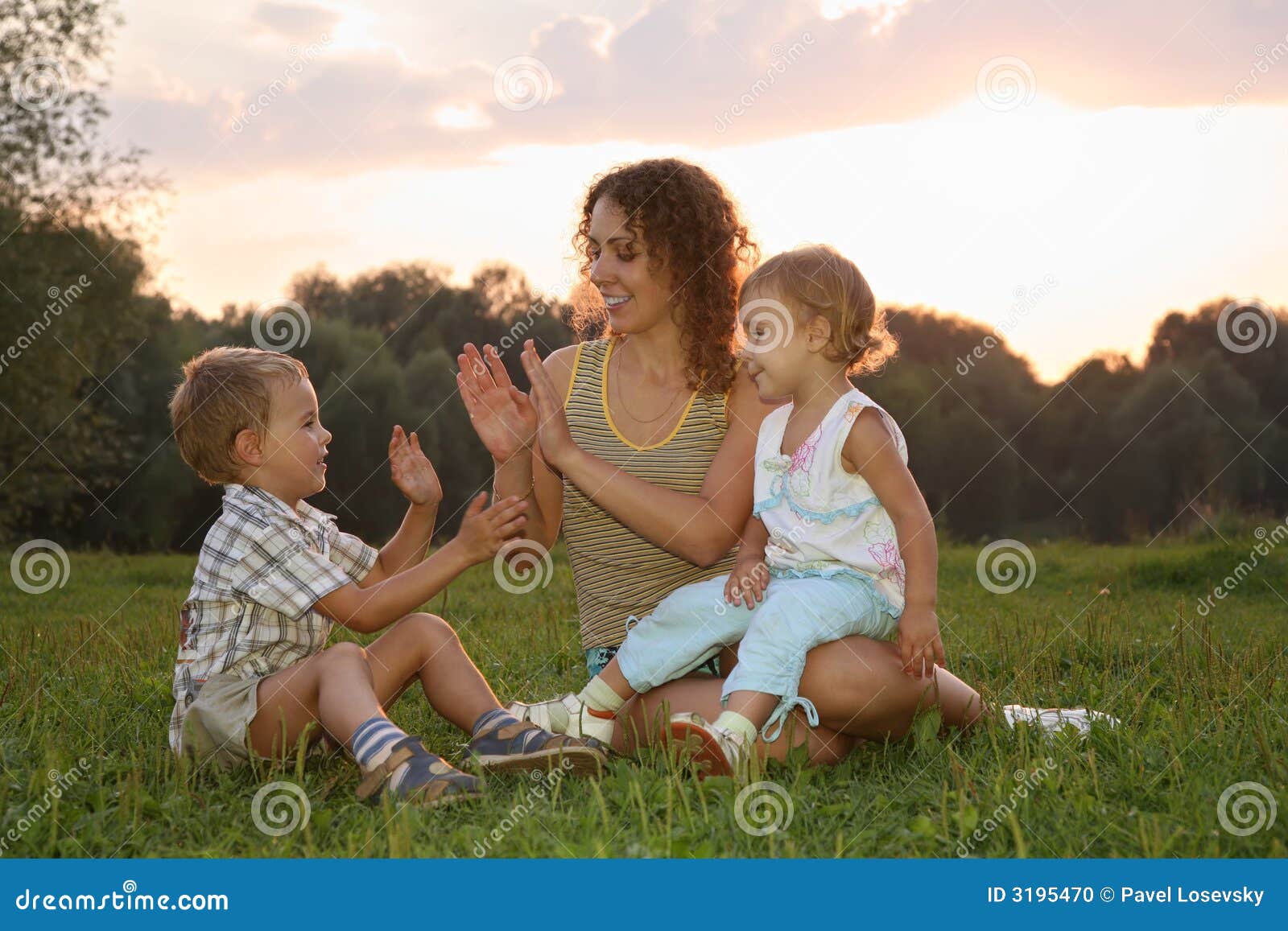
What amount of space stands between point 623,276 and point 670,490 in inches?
29.9

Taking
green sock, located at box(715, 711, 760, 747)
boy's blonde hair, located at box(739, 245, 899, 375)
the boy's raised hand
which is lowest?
green sock, located at box(715, 711, 760, 747)

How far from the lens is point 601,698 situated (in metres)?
3.83

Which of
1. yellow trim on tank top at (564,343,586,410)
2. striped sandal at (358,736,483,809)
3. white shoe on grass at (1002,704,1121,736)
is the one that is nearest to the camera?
striped sandal at (358,736,483,809)

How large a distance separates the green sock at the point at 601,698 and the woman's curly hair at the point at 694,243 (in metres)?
1.16

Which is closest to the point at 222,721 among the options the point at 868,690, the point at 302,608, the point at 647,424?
the point at 302,608

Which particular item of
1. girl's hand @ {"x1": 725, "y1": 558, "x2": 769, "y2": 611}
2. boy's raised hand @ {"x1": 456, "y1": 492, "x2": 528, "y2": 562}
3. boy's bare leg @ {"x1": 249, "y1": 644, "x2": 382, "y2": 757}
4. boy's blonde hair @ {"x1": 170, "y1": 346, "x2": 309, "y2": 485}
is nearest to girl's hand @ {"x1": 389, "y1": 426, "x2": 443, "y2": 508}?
boy's raised hand @ {"x1": 456, "y1": 492, "x2": 528, "y2": 562}

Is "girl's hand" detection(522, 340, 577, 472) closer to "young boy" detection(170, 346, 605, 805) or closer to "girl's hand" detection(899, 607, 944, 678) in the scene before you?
"young boy" detection(170, 346, 605, 805)

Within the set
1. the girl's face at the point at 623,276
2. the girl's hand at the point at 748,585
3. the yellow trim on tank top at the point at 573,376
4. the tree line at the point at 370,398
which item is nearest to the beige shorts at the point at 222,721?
the girl's hand at the point at 748,585

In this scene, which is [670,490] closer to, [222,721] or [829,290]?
[829,290]

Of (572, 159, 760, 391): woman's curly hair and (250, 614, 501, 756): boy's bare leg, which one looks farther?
(572, 159, 760, 391): woman's curly hair

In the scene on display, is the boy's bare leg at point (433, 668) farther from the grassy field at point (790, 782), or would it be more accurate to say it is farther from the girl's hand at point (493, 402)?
the girl's hand at point (493, 402)

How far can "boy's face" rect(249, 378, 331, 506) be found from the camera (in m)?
3.76

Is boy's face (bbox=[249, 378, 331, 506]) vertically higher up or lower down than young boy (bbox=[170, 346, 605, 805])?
higher up

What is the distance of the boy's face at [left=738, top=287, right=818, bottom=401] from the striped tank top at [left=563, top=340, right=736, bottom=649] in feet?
1.69
